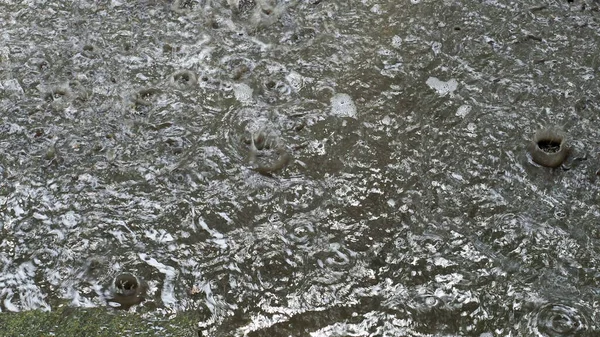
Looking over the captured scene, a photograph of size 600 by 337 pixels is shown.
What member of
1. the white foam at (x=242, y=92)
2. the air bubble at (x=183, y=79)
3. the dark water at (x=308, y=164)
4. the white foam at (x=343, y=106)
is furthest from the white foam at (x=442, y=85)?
the air bubble at (x=183, y=79)

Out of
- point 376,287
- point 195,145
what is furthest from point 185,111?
point 376,287

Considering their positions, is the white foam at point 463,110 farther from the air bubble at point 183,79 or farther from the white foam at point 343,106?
the air bubble at point 183,79

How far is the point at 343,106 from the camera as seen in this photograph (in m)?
2.22

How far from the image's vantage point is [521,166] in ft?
6.56

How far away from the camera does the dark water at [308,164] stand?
173 cm

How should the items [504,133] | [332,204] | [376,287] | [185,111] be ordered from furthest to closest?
1. [185,111]
2. [504,133]
3. [332,204]
4. [376,287]

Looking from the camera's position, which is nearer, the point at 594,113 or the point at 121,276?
the point at 121,276

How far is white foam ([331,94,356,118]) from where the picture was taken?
2.19 metres

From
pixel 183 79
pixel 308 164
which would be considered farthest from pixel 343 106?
pixel 183 79

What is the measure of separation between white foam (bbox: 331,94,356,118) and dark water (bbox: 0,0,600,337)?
11 millimetres

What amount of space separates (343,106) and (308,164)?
0.95 feet

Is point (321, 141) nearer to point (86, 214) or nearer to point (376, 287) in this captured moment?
point (376, 287)

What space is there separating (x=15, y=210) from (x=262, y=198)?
2.52ft

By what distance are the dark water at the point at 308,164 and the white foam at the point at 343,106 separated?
0.04ft
